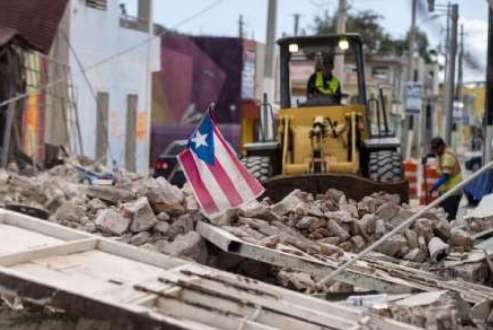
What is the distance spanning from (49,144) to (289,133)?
10478 millimetres

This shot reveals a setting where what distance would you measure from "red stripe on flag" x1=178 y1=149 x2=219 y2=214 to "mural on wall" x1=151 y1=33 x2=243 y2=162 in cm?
3083

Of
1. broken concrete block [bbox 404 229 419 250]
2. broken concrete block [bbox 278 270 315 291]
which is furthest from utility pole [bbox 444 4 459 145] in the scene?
broken concrete block [bbox 278 270 315 291]

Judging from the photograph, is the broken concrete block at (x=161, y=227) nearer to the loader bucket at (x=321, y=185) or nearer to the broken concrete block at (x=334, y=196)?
the broken concrete block at (x=334, y=196)

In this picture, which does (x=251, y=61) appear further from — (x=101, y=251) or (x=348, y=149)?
(x=101, y=251)

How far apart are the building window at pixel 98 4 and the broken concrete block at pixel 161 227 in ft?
71.5

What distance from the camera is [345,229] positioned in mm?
10250

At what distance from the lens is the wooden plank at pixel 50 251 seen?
5699mm

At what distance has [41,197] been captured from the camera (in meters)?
13.5

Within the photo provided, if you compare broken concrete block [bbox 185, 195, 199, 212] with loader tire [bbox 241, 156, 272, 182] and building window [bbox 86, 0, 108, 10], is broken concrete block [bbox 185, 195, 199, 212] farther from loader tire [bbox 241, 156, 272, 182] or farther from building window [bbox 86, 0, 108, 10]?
building window [bbox 86, 0, 108, 10]

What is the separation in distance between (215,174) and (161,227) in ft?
2.32

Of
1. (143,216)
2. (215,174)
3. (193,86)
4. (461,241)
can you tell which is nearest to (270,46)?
(193,86)

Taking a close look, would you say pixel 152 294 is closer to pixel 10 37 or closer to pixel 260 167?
pixel 260 167

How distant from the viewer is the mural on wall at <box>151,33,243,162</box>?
136 ft

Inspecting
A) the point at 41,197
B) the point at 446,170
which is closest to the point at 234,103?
the point at 446,170
